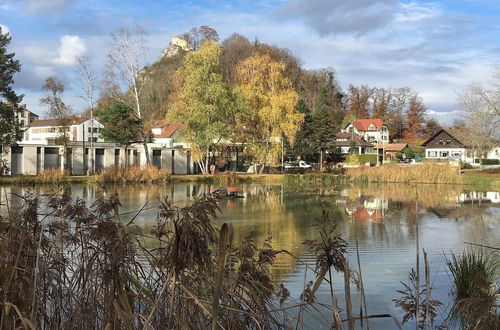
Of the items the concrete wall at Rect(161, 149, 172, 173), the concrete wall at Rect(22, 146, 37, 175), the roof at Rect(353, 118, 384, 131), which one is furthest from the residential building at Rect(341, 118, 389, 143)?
the concrete wall at Rect(22, 146, 37, 175)

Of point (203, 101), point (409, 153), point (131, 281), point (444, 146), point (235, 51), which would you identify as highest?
point (235, 51)

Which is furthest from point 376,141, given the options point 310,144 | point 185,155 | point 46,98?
point 46,98

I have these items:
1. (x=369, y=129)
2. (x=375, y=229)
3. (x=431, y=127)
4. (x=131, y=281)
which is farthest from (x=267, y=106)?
(x=431, y=127)

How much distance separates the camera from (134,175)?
3938cm

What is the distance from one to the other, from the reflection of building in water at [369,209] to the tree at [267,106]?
19005mm

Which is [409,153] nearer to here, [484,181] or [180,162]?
[180,162]

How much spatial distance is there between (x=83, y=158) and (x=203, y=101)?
503 inches

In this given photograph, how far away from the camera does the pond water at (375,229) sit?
855 centimetres

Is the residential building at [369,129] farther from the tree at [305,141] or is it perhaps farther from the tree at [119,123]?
the tree at [119,123]

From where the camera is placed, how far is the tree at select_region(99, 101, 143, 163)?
47812mm

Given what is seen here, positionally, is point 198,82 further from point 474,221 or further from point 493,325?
point 493,325

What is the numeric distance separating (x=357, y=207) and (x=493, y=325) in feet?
70.7

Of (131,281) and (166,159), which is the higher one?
(166,159)

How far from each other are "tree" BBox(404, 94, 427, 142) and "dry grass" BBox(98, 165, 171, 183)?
233 ft
